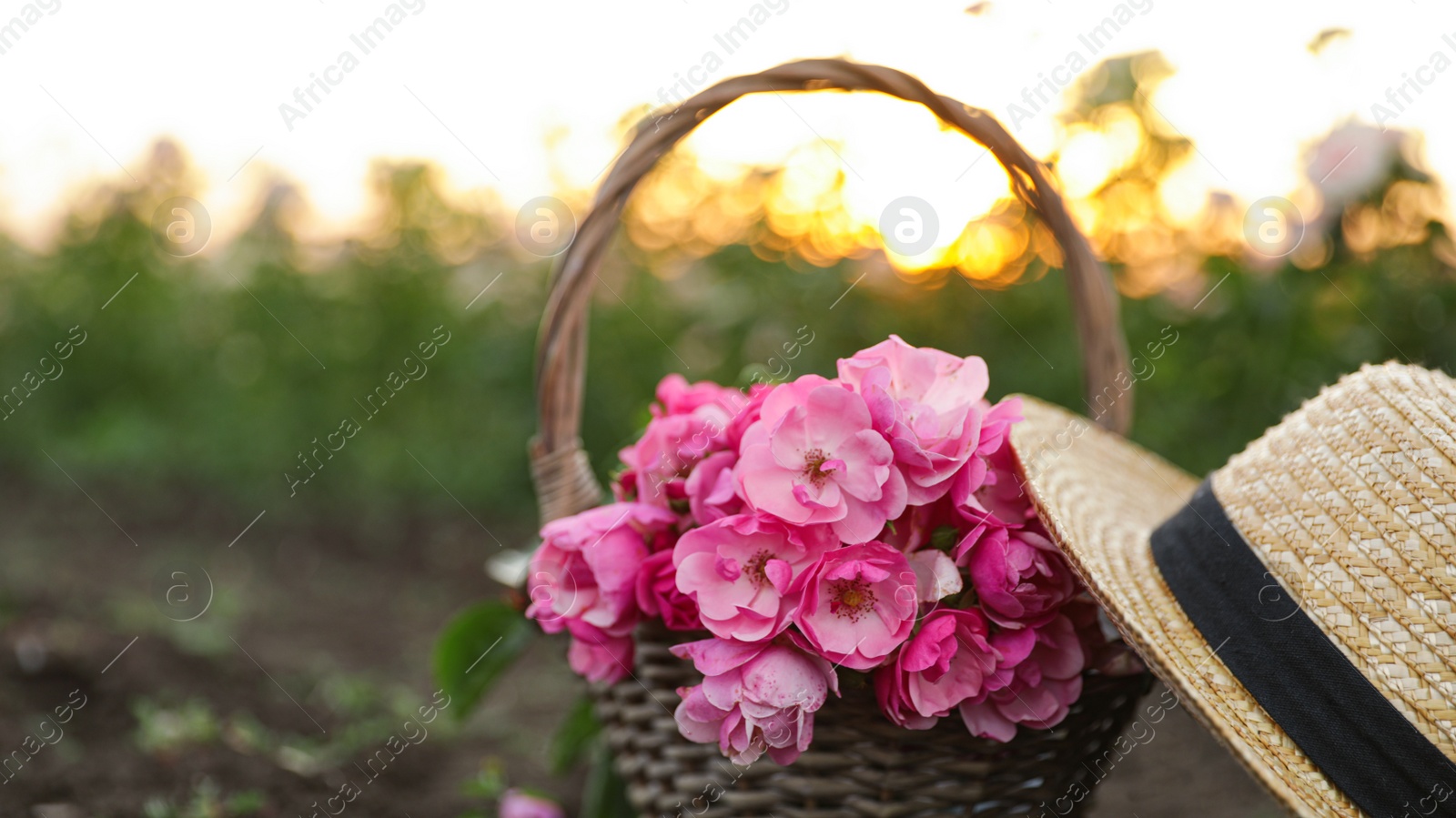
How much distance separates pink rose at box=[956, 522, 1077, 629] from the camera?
2.29 ft

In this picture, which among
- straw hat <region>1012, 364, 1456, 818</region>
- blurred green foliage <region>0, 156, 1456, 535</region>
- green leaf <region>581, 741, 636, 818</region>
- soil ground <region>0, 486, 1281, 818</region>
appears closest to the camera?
straw hat <region>1012, 364, 1456, 818</region>

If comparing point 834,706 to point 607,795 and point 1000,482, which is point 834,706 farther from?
point 607,795

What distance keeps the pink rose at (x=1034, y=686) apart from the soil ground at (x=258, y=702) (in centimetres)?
52

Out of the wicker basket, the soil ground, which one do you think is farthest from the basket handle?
the soil ground

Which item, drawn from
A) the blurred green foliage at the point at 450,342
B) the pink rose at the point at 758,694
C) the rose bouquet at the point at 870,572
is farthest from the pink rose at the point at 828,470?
the blurred green foliage at the point at 450,342

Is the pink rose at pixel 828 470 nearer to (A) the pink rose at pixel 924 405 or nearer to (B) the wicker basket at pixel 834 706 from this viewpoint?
(A) the pink rose at pixel 924 405

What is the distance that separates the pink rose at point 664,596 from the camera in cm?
75

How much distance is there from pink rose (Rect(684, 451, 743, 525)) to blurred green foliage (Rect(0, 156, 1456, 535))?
4.21 ft

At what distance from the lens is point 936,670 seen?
2.23 ft

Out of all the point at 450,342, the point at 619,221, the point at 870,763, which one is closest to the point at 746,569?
the point at 870,763

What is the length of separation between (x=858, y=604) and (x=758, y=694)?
0.34 ft

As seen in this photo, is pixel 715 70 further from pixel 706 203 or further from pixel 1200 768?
pixel 1200 768

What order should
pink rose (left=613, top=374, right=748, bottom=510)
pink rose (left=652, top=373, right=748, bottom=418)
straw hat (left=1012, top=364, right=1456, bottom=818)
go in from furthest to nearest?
1. pink rose (left=652, top=373, right=748, bottom=418)
2. pink rose (left=613, top=374, right=748, bottom=510)
3. straw hat (left=1012, top=364, right=1456, bottom=818)

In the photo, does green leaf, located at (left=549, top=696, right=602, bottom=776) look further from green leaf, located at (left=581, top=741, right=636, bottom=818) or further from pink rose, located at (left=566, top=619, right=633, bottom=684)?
pink rose, located at (left=566, top=619, right=633, bottom=684)
